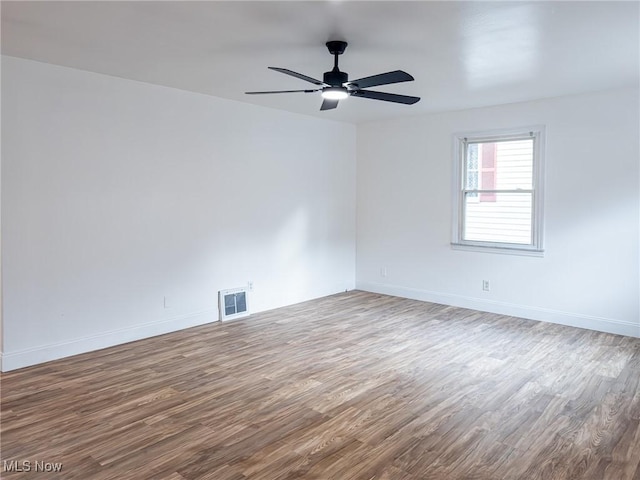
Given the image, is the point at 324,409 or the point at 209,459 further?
the point at 324,409

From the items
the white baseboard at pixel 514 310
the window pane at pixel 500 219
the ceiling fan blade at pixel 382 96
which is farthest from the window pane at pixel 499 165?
the ceiling fan blade at pixel 382 96

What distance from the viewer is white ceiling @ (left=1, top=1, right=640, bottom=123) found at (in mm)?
2740

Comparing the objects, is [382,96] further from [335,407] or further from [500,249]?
[500,249]

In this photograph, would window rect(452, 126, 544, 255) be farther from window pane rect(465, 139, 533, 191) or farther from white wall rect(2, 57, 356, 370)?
white wall rect(2, 57, 356, 370)

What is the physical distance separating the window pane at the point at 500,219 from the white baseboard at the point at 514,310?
2.56 ft

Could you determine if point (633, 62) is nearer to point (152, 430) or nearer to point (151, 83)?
point (151, 83)

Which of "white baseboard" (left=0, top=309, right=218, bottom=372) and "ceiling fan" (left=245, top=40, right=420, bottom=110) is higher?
"ceiling fan" (left=245, top=40, right=420, bottom=110)

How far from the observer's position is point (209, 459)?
8.22 ft

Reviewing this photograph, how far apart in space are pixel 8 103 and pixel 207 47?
5.39 ft

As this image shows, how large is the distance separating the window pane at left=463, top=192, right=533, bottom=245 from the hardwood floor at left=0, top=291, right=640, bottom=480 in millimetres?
1197

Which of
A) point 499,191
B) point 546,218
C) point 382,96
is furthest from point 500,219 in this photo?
point 382,96

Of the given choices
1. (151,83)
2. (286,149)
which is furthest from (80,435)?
(286,149)

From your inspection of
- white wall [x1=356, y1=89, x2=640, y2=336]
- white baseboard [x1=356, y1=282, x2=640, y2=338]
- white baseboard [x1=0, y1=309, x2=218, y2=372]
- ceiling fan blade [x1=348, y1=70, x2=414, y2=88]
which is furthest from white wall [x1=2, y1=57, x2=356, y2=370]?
ceiling fan blade [x1=348, y1=70, x2=414, y2=88]

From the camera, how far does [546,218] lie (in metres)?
5.20
